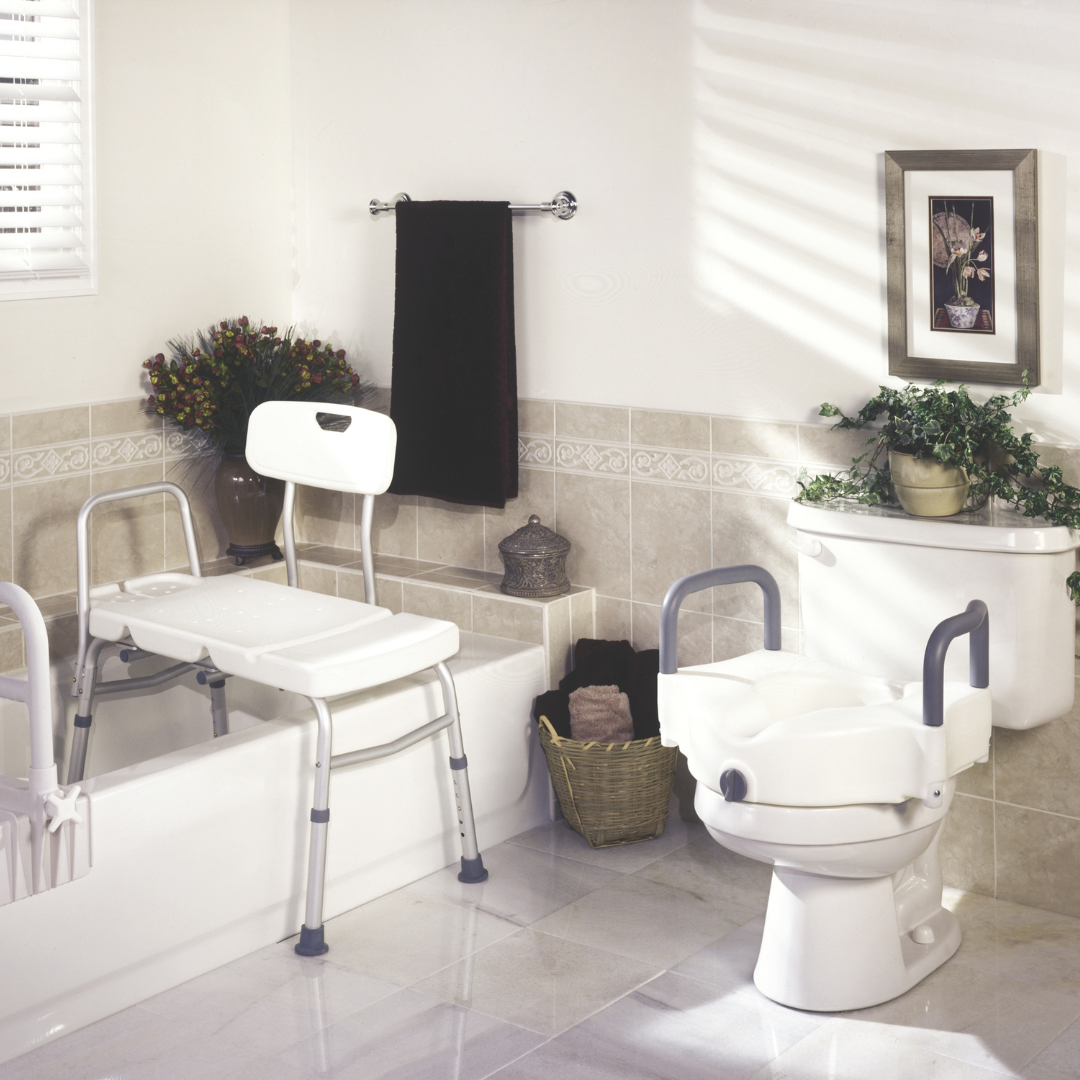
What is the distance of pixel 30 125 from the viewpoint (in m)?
2.81

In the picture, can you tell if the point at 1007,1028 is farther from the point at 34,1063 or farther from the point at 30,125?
the point at 30,125

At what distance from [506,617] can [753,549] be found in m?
0.57

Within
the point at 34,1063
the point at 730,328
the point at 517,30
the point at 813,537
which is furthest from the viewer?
the point at 517,30

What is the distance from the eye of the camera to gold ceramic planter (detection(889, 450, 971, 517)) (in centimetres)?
228

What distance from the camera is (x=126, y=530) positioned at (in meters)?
3.12

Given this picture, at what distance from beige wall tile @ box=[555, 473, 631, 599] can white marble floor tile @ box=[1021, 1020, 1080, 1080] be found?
1256 millimetres

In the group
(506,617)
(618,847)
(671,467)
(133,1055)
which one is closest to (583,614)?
(506,617)

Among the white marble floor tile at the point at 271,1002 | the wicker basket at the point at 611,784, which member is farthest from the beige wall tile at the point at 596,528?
the white marble floor tile at the point at 271,1002

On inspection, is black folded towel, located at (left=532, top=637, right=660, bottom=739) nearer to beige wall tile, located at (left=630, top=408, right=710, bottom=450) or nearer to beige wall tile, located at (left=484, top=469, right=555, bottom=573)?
beige wall tile, located at (left=484, top=469, right=555, bottom=573)

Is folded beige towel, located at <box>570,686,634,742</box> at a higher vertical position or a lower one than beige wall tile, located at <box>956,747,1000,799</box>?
higher

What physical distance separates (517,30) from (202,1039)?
209 cm

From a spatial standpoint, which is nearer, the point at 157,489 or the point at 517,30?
the point at 157,489

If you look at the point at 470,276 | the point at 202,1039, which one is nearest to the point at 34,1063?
the point at 202,1039

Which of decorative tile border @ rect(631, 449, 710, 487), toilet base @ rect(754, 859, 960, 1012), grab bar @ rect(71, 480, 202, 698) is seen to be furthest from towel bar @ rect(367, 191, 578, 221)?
toilet base @ rect(754, 859, 960, 1012)
